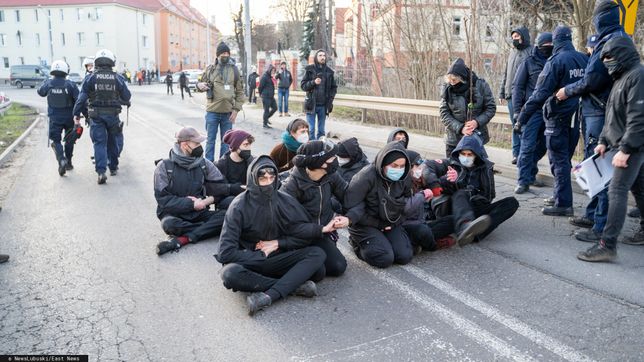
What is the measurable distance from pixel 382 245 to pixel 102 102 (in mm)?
5877

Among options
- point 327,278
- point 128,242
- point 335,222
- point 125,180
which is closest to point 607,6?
point 335,222

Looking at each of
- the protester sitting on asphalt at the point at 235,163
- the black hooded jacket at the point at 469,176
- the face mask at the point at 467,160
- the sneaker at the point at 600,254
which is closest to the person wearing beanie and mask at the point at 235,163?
the protester sitting on asphalt at the point at 235,163

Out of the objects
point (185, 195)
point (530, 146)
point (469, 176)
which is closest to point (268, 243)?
point (185, 195)

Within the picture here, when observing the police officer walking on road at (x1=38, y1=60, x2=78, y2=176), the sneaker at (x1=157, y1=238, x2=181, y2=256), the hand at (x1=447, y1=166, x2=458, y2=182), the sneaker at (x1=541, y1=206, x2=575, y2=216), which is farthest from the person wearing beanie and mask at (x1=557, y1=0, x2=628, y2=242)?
the police officer walking on road at (x1=38, y1=60, x2=78, y2=176)

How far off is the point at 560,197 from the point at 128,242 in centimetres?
506

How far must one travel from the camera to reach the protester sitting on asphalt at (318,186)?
4.75 metres

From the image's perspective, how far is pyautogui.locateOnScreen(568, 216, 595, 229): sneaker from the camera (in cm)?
597

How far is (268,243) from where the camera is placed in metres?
4.47

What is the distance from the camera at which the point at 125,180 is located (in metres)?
8.85

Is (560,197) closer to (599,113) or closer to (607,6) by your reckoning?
(599,113)

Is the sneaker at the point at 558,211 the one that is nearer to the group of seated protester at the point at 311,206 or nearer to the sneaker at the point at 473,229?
the group of seated protester at the point at 311,206

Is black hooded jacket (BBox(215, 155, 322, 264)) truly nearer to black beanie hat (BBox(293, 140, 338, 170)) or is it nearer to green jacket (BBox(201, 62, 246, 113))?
black beanie hat (BBox(293, 140, 338, 170))

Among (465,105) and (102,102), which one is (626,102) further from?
(102,102)

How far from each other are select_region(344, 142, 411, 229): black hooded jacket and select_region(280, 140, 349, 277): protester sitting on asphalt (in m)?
0.23
